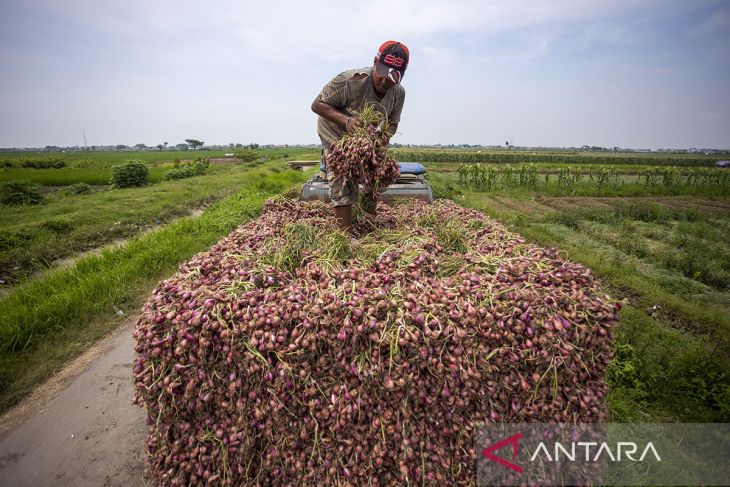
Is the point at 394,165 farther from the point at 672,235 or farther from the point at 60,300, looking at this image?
the point at 672,235

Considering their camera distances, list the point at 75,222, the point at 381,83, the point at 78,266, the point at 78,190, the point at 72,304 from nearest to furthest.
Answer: the point at 381,83 → the point at 72,304 → the point at 78,266 → the point at 75,222 → the point at 78,190

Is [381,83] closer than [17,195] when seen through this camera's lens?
Yes

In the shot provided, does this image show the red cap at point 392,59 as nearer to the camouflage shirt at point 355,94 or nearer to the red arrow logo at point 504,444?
the camouflage shirt at point 355,94

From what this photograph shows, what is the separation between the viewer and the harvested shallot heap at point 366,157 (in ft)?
9.64

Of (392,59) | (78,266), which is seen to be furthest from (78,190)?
(392,59)

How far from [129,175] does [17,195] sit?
268 inches

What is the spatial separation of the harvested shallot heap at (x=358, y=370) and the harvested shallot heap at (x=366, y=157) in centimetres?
128

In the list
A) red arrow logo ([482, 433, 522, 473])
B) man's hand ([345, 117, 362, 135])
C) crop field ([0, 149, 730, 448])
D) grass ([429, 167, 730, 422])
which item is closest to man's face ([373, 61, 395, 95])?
man's hand ([345, 117, 362, 135])

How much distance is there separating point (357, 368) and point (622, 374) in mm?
3482

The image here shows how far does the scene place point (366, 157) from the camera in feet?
9.67

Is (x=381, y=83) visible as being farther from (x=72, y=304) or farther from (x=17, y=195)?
(x=17, y=195)

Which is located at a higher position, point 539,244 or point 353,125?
point 353,125

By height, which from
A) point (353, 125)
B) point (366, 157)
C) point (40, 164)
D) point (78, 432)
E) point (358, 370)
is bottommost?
point (78, 432)

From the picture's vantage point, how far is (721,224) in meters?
11.8
